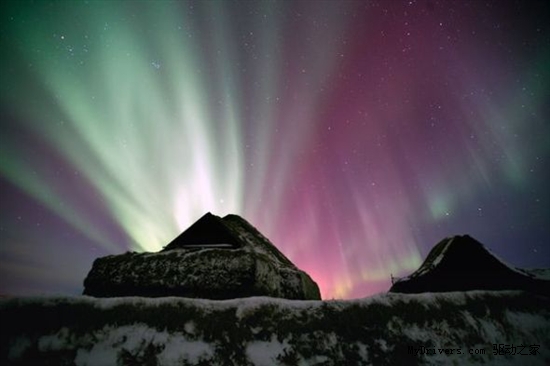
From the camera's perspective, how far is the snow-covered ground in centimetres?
304

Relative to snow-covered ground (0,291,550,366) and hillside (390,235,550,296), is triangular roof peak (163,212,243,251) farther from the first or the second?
hillside (390,235,550,296)

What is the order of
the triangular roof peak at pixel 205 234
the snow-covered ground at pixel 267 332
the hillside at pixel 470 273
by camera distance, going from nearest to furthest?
the snow-covered ground at pixel 267 332 < the hillside at pixel 470 273 < the triangular roof peak at pixel 205 234

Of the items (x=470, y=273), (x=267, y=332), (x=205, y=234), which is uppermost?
(x=205, y=234)

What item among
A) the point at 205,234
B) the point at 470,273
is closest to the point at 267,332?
the point at 205,234

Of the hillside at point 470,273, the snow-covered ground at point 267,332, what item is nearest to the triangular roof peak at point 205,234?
the snow-covered ground at point 267,332

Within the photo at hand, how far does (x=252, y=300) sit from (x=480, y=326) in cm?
303

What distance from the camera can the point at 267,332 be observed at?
337 cm

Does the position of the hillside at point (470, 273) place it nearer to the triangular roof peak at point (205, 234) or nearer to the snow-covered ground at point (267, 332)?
the snow-covered ground at point (267, 332)

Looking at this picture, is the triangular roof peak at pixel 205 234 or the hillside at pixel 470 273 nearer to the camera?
the hillside at pixel 470 273

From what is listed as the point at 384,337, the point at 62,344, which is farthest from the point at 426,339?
the point at 62,344

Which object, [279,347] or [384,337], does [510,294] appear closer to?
[384,337]

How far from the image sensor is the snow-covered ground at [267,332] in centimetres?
304

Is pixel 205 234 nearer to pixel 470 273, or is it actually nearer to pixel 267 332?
pixel 267 332

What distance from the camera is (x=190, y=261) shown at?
20.8 ft
